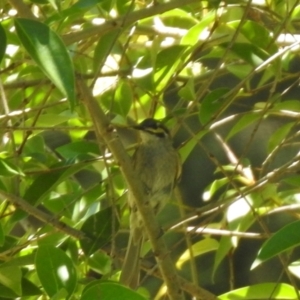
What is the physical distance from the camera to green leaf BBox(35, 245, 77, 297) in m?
→ 1.19

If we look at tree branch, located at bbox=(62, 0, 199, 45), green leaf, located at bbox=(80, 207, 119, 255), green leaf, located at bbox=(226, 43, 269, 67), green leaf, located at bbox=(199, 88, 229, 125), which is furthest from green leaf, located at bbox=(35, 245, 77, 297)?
green leaf, located at bbox=(226, 43, 269, 67)

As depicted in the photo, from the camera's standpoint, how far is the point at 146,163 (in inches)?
93.0

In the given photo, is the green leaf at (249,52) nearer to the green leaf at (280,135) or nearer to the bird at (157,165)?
the green leaf at (280,135)

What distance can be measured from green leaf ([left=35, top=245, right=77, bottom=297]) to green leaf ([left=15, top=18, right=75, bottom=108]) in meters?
0.37

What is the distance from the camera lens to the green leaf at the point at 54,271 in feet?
3.91

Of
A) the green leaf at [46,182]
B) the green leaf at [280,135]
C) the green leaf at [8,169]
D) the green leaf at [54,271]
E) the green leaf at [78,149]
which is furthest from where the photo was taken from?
→ the green leaf at [280,135]

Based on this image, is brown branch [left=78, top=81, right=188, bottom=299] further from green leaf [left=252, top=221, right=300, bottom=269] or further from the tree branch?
green leaf [left=252, top=221, right=300, bottom=269]

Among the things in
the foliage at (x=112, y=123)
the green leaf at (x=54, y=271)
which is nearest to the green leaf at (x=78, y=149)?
the foliage at (x=112, y=123)

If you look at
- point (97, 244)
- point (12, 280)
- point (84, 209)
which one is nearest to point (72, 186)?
point (84, 209)

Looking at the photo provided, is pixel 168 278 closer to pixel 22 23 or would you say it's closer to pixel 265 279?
pixel 22 23

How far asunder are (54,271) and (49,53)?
0.42 metres

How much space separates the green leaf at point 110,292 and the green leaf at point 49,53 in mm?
244

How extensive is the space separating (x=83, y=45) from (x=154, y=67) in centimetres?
31

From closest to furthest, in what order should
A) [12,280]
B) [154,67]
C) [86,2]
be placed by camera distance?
[86,2], [12,280], [154,67]
